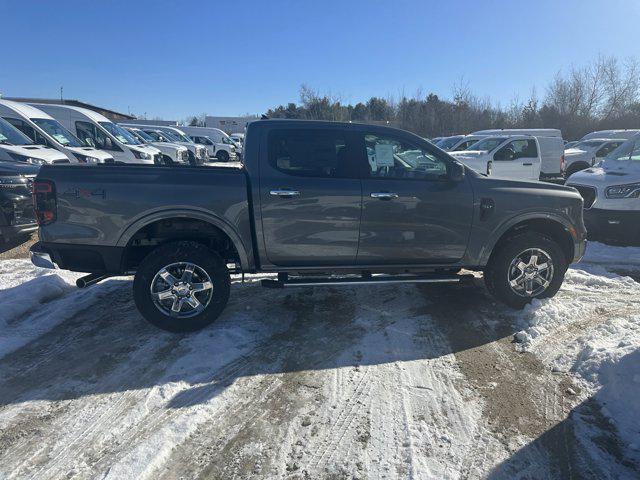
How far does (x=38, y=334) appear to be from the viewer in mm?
4156

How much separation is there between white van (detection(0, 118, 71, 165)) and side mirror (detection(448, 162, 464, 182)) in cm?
812

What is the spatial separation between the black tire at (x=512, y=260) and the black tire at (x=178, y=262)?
2900 millimetres

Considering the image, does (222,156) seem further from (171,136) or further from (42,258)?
(42,258)

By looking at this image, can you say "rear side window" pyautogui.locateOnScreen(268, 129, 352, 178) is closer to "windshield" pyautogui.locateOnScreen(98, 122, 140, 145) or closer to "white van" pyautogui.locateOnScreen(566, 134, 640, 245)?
"white van" pyautogui.locateOnScreen(566, 134, 640, 245)

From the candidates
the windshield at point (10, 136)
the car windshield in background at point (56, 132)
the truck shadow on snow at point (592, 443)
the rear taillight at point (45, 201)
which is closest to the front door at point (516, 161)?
the truck shadow on snow at point (592, 443)

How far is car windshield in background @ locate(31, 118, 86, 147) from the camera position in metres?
11.2

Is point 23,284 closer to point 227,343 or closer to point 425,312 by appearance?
point 227,343

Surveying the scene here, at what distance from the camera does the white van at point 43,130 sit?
1067 centimetres

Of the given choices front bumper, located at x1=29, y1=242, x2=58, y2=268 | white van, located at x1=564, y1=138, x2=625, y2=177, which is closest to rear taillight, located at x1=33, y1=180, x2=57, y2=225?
front bumper, located at x1=29, y1=242, x2=58, y2=268

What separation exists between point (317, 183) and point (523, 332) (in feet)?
8.21

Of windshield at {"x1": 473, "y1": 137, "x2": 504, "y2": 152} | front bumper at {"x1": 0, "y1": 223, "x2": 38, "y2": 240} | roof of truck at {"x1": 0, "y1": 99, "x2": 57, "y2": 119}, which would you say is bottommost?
front bumper at {"x1": 0, "y1": 223, "x2": 38, "y2": 240}

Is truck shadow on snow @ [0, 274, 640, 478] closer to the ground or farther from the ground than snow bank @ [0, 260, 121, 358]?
closer to the ground

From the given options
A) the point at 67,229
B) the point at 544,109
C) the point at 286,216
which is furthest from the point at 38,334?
the point at 544,109

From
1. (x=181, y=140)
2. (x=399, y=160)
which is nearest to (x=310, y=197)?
(x=399, y=160)
